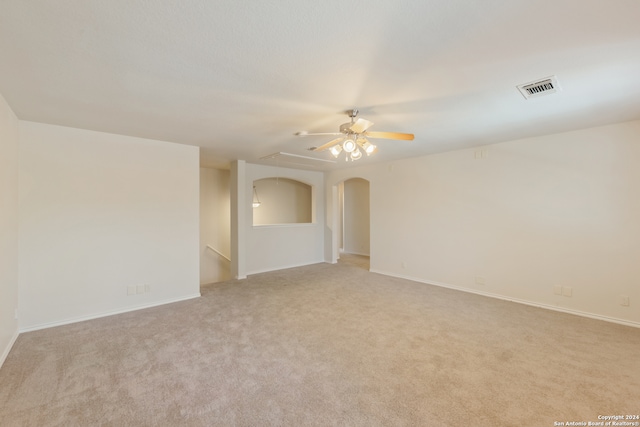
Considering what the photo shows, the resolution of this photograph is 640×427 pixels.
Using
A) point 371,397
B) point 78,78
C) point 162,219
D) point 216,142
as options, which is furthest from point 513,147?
point 162,219

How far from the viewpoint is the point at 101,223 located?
3441 mm

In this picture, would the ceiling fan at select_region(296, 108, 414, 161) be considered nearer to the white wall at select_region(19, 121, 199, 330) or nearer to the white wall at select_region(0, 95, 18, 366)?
the white wall at select_region(19, 121, 199, 330)

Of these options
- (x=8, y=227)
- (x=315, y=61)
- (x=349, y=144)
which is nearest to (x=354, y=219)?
(x=349, y=144)

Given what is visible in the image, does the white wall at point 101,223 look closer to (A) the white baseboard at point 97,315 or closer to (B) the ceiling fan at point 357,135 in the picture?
(A) the white baseboard at point 97,315

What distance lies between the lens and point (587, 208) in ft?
10.9

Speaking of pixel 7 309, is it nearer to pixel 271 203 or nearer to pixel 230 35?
pixel 230 35

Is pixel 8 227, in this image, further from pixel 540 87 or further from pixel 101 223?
pixel 540 87

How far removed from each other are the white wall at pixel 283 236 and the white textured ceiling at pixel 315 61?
2799 mm

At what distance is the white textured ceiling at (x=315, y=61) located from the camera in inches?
53.9

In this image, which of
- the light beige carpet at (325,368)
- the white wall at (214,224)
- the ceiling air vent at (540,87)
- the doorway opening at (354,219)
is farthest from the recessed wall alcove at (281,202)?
the ceiling air vent at (540,87)

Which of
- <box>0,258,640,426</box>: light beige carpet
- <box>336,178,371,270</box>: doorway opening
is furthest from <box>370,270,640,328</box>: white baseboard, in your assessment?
<box>336,178,371,270</box>: doorway opening

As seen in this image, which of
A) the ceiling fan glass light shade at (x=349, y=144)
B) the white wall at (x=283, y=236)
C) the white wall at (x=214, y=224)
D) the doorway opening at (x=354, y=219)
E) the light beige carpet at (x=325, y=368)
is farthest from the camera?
the doorway opening at (x=354, y=219)

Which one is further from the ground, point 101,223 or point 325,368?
point 101,223

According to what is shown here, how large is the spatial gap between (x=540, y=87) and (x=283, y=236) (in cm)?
520
